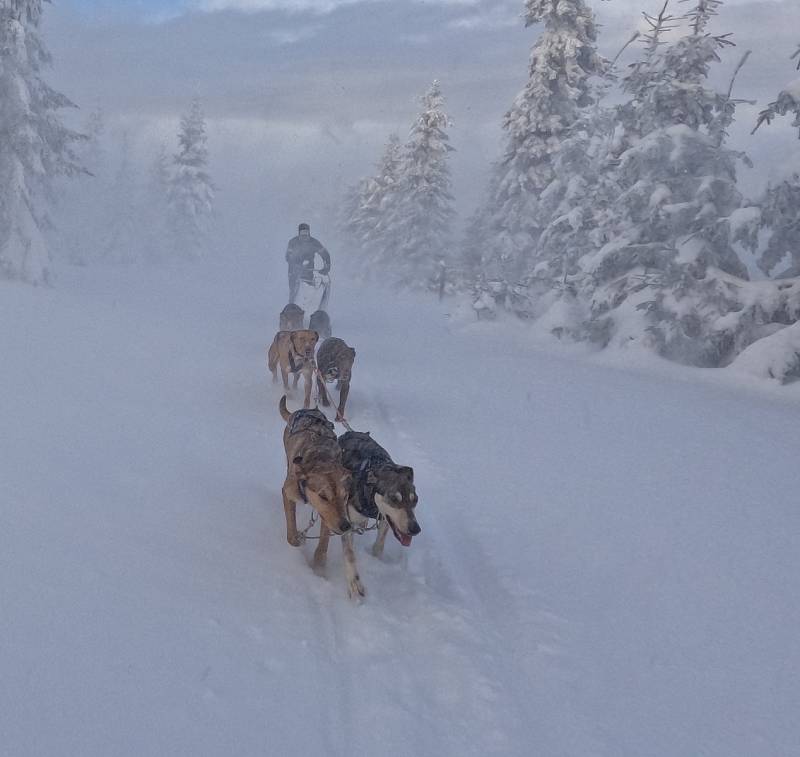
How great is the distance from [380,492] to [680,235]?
1409cm

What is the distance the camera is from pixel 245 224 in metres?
90.2

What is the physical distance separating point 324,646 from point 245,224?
9197cm

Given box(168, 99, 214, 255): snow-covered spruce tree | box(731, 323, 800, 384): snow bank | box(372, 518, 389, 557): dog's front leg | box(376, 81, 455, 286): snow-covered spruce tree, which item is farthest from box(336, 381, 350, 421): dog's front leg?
box(168, 99, 214, 255): snow-covered spruce tree

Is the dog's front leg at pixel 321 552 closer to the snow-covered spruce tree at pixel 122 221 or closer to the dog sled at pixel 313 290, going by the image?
the dog sled at pixel 313 290

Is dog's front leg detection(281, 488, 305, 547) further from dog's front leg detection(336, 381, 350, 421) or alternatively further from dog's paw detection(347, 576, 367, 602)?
dog's front leg detection(336, 381, 350, 421)

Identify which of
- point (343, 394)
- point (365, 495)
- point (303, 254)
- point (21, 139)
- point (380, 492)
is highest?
point (21, 139)

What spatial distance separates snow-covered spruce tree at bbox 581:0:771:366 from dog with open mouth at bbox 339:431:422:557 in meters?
11.5

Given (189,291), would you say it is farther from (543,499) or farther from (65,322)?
(543,499)

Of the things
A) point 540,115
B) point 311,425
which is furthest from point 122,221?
point 311,425

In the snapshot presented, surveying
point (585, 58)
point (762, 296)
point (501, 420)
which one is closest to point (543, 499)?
point (501, 420)

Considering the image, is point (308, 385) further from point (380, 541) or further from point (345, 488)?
point (345, 488)

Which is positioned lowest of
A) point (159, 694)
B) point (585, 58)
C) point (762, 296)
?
point (159, 694)

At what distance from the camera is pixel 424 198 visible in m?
37.6

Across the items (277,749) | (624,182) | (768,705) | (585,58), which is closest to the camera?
(277,749)
